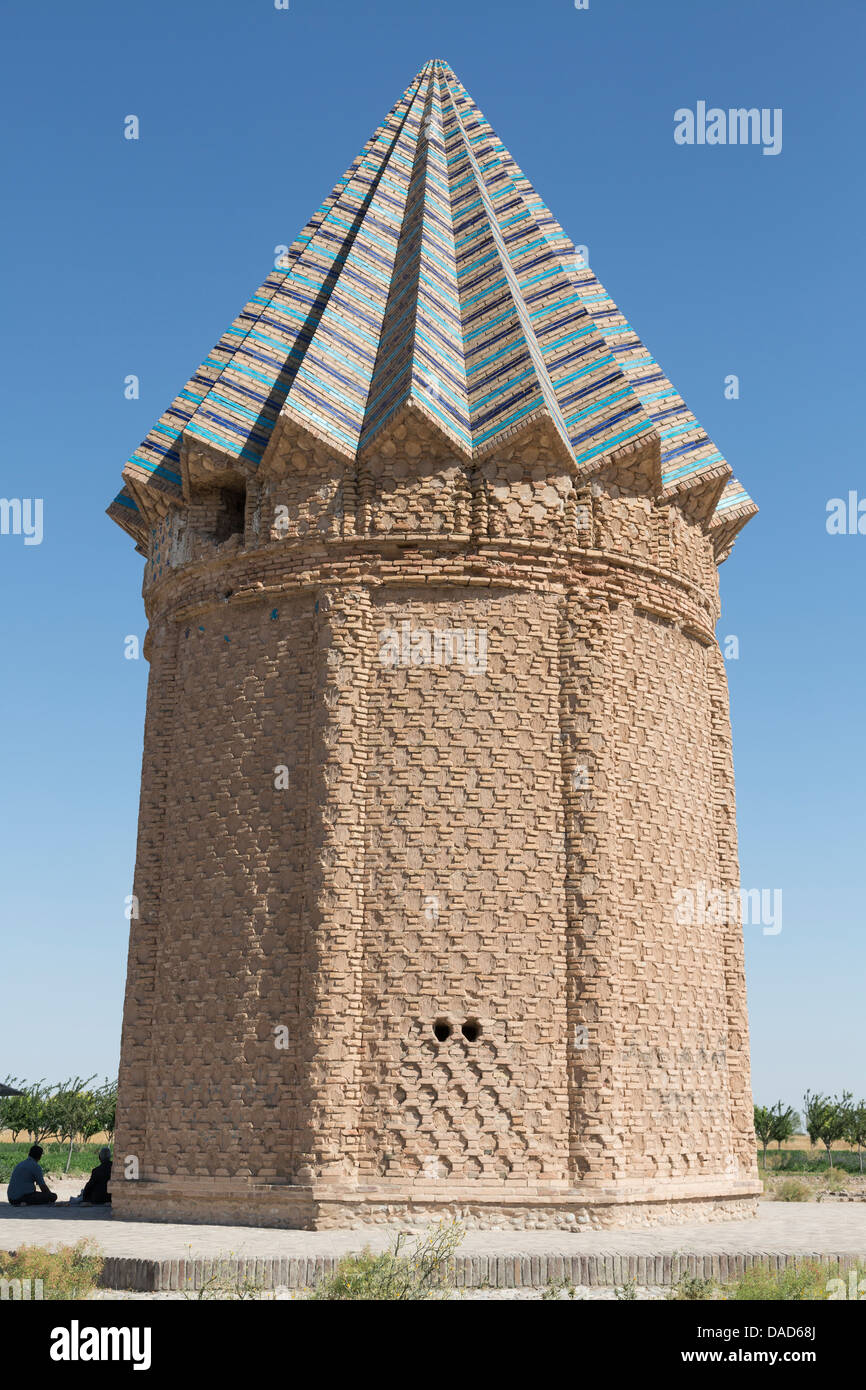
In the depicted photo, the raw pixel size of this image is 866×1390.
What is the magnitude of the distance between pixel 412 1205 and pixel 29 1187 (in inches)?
180

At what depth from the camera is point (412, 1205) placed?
9.55 metres

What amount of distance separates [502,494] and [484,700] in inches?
67.9

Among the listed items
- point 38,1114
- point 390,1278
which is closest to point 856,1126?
point 38,1114

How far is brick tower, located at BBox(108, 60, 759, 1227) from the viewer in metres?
10.0

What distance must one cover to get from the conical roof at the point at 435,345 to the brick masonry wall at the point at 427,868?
1.30 feet

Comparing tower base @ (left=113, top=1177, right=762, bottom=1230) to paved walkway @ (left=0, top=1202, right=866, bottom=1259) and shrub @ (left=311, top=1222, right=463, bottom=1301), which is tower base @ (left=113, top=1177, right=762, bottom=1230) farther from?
shrub @ (left=311, top=1222, right=463, bottom=1301)

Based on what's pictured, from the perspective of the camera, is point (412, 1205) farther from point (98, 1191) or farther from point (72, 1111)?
point (72, 1111)

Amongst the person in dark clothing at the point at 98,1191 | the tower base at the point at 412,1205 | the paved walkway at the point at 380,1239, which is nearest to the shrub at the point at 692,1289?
the paved walkway at the point at 380,1239

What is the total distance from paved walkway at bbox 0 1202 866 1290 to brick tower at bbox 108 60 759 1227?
1.52 feet

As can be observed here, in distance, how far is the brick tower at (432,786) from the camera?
10.0 metres

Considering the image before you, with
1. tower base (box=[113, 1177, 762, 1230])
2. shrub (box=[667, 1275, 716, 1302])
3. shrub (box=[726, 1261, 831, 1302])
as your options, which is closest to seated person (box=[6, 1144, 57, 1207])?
tower base (box=[113, 1177, 762, 1230])

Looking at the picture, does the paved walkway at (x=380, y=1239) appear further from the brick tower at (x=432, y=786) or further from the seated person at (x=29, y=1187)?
the seated person at (x=29, y=1187)

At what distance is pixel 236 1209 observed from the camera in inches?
395

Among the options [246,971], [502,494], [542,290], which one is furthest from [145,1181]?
[542,290]
